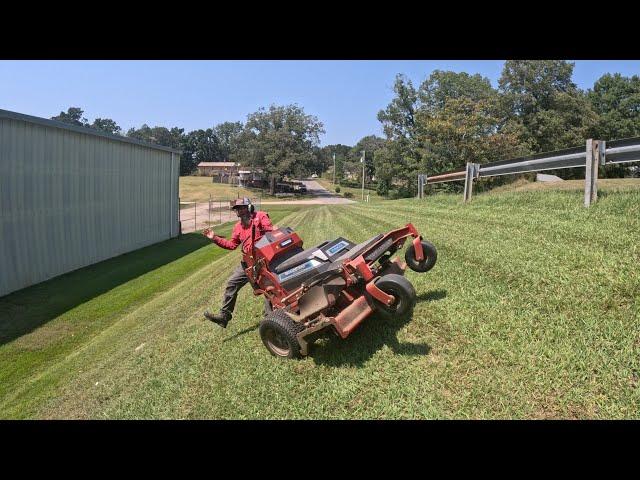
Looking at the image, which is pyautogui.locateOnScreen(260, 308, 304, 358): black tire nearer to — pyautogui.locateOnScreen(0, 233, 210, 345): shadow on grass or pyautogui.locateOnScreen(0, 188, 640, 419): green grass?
pyautogui.locateOnScreen(0, 188, 640, 419): green grass

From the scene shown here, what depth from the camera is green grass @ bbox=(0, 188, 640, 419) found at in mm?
3246

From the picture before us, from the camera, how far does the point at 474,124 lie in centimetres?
3791

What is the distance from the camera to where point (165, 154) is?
2414 centimetres

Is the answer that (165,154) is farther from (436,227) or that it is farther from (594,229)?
(594,229)

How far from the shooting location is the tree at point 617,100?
54912 millimetres

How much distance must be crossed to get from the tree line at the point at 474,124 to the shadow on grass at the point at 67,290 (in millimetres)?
21664

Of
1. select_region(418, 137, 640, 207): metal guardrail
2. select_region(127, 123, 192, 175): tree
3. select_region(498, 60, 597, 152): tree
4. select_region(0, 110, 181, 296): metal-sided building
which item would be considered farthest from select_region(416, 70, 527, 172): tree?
select_region(127, 123, 192, 175): tree

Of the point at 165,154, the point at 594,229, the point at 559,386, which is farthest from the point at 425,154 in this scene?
the point at 559,386

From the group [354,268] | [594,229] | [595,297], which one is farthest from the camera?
[594,229]

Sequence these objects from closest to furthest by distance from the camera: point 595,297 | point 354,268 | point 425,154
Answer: point 595,297, point 354,268, point 425,154

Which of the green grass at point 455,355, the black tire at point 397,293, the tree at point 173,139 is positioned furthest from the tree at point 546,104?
the tree at point 173,139

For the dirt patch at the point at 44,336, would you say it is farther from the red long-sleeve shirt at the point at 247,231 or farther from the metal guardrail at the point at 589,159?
the metal guardrail at the point at 589,159

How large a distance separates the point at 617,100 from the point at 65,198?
70.9m
